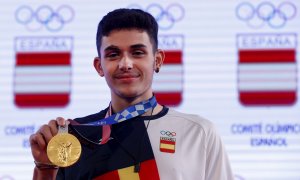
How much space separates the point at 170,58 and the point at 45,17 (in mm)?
695

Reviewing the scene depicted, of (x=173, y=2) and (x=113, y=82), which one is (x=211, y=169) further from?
(x=173, y=2)

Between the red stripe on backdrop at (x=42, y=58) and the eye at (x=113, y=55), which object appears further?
the red stripe on backdrop at (x=42, y=58)

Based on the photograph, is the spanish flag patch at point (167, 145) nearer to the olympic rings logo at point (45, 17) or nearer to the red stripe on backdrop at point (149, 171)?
the red stripe on backdrop at point (149, 171)

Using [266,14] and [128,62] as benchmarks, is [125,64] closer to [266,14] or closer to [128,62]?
[128,62]

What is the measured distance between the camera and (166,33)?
3006 millimetres

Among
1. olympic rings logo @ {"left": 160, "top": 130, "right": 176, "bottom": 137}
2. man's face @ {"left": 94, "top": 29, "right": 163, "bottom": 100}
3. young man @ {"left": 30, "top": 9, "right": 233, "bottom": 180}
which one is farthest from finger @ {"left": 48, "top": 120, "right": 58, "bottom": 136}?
olympic rings logo @ {"left": 160, "top": 130, "right": 176, "bottom": 137}

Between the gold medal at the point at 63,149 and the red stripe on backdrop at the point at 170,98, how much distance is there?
4.45 feet

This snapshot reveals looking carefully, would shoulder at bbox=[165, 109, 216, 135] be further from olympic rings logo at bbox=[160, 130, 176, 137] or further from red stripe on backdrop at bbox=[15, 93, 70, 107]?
red stripe on backdrop at bbox=[15, 93, 70, 107]

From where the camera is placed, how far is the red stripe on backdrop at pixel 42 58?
3078 mm

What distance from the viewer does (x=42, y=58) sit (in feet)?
10.2

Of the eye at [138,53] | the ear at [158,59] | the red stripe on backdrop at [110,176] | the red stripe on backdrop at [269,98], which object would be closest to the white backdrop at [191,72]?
the red stripe on backdrop at [269,98]

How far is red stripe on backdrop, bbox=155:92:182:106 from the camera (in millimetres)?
2951

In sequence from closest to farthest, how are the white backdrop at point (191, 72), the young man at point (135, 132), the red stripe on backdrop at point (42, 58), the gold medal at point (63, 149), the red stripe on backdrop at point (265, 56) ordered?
the gold medal at point (63, 149), the young man at point (135, 132), the white backdrop at point (191, 72), the red stripe on backdrop at point (265, 56), the red stripe on backdrop at point (42, 58)

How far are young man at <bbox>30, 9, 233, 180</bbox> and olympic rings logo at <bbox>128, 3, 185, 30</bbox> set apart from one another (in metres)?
1.17
